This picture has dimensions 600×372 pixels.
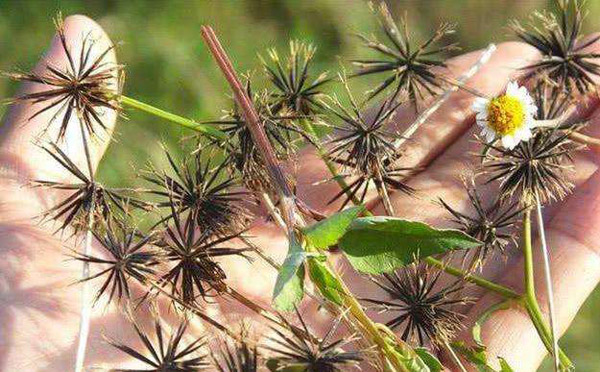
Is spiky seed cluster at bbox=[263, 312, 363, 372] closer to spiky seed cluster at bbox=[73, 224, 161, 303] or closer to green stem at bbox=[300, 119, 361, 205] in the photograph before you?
spiky seed cluster at bbox=[73, 224, 161, 303]

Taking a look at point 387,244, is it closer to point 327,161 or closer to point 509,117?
point 327,161

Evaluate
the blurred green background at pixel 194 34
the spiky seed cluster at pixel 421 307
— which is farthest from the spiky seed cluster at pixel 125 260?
the blurred green background at pixel 194 34

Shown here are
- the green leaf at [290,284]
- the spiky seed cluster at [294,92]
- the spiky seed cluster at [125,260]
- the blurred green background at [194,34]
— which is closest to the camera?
the green leaf at [290,284]

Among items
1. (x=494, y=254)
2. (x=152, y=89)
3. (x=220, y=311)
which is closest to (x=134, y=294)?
(x=220, y=311)

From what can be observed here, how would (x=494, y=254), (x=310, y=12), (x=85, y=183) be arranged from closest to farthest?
(x=85, y=183), (x=494, y=254), (x=310, y=12)

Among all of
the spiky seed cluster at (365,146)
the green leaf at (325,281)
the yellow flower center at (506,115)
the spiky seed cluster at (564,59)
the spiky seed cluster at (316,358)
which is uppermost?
the spiky seed cluster at (564,59)

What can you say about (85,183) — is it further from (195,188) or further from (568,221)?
(568,221)

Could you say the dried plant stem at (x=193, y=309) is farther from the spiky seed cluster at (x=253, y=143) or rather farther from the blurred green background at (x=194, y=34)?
the blurred green background at (x=194, y=34)
